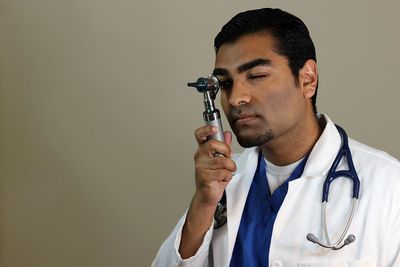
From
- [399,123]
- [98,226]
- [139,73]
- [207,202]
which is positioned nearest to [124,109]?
[139,73]

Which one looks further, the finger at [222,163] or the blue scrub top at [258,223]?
the blue scrub top at [258,223]

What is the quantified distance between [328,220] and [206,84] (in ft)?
1.37

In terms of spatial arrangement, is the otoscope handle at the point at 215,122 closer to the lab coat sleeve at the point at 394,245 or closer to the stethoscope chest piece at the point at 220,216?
the stethoscope chest piece at the point at 220,216

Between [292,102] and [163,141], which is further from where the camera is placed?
[163,141]

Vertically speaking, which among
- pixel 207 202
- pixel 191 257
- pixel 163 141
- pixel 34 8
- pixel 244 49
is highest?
pixel 34 8

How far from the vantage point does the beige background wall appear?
1917mm

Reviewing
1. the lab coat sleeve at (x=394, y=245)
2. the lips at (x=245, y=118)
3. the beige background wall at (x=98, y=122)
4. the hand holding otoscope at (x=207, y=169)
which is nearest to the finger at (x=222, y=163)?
the hand holding otoscope at (x=207, y=169)

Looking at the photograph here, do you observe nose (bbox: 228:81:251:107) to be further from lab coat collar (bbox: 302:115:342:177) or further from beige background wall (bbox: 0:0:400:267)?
beige background wall (bbox: 0:0:400:267)

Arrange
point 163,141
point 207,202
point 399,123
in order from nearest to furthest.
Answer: point 207,202 → point 399,123 → point 163,141

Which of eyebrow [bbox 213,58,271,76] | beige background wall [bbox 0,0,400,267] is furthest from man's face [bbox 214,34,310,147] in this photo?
beige background wall [bbox 0,0,400,267]

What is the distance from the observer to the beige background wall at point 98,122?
6.29ft

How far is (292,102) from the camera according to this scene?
4.57 ft

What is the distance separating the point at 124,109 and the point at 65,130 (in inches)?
9.0

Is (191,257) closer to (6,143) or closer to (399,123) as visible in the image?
(399,123)
